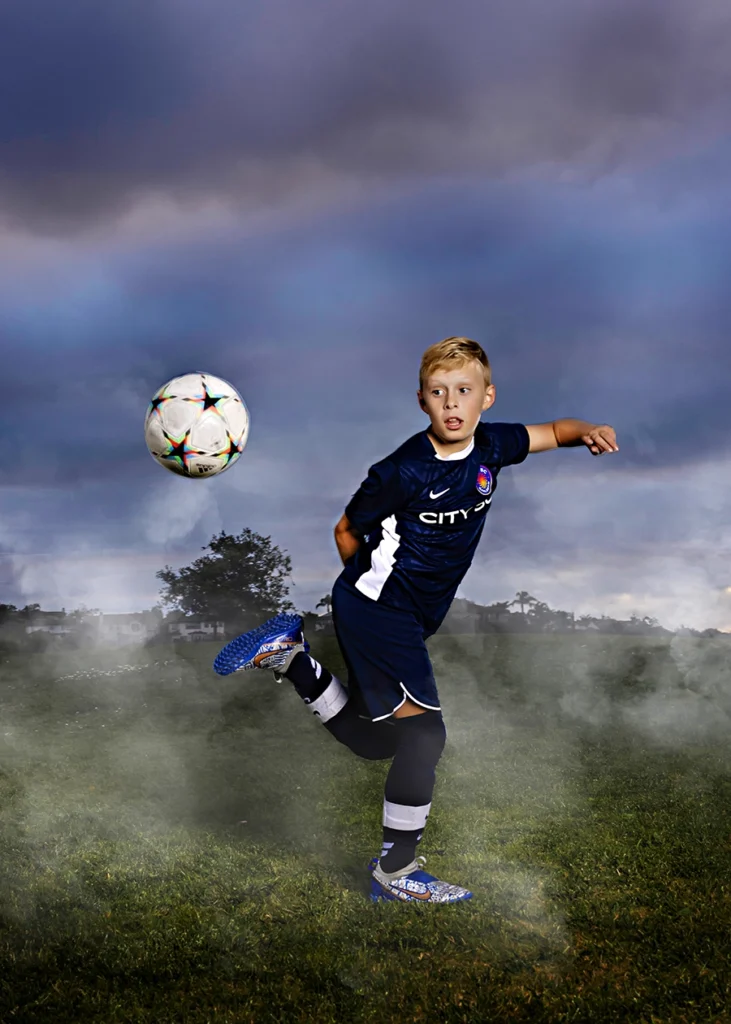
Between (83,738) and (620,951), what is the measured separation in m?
7.94

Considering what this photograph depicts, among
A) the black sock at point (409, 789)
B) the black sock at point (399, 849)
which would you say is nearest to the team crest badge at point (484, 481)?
the black sock at point (409, 789)

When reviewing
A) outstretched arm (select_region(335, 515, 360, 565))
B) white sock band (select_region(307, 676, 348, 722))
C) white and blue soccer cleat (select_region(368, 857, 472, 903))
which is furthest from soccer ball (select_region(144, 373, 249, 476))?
white and blue soccer cleat (select_region(368, 857, 472, 903))

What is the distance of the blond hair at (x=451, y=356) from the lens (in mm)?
5719

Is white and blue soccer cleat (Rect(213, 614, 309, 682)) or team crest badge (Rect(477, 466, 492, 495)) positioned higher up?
team crest badge (Rect(477, 466, 492, 495))

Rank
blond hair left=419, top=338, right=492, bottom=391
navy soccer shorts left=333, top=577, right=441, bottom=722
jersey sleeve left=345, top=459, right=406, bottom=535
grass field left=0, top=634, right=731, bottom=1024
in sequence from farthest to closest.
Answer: navy soccer shorts left=333, top=577, right=441, bottom=722 → blond hair left=419, top=338, right=492, bottom=391 → jersey sleeve left=345, top=459, right=406, bottom=535 → grass field left=0, top=634, right=731, bottom=1024

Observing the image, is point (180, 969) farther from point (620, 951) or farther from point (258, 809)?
point (258, 809)

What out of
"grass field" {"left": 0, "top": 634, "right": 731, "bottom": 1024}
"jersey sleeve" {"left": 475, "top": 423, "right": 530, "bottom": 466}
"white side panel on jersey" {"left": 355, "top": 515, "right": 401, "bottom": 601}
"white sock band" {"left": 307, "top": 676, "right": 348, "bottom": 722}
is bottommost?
"grass field" {"left": 0, "top": 634, "right": 731, "bottom": 1024}

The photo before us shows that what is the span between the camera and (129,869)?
20.8ft

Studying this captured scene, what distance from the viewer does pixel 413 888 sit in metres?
5.70

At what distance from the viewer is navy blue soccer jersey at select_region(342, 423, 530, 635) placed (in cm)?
568

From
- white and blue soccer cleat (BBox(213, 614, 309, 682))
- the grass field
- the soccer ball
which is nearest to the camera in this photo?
the grass field

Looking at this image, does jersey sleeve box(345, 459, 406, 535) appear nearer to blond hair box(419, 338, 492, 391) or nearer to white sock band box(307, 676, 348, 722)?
blond hair box(419, 338, 492, 391)

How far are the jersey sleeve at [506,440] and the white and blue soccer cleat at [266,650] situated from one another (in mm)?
1857

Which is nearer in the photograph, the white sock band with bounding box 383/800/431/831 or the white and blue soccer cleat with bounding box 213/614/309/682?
the white sock band with bounding box 383/800/431/831
